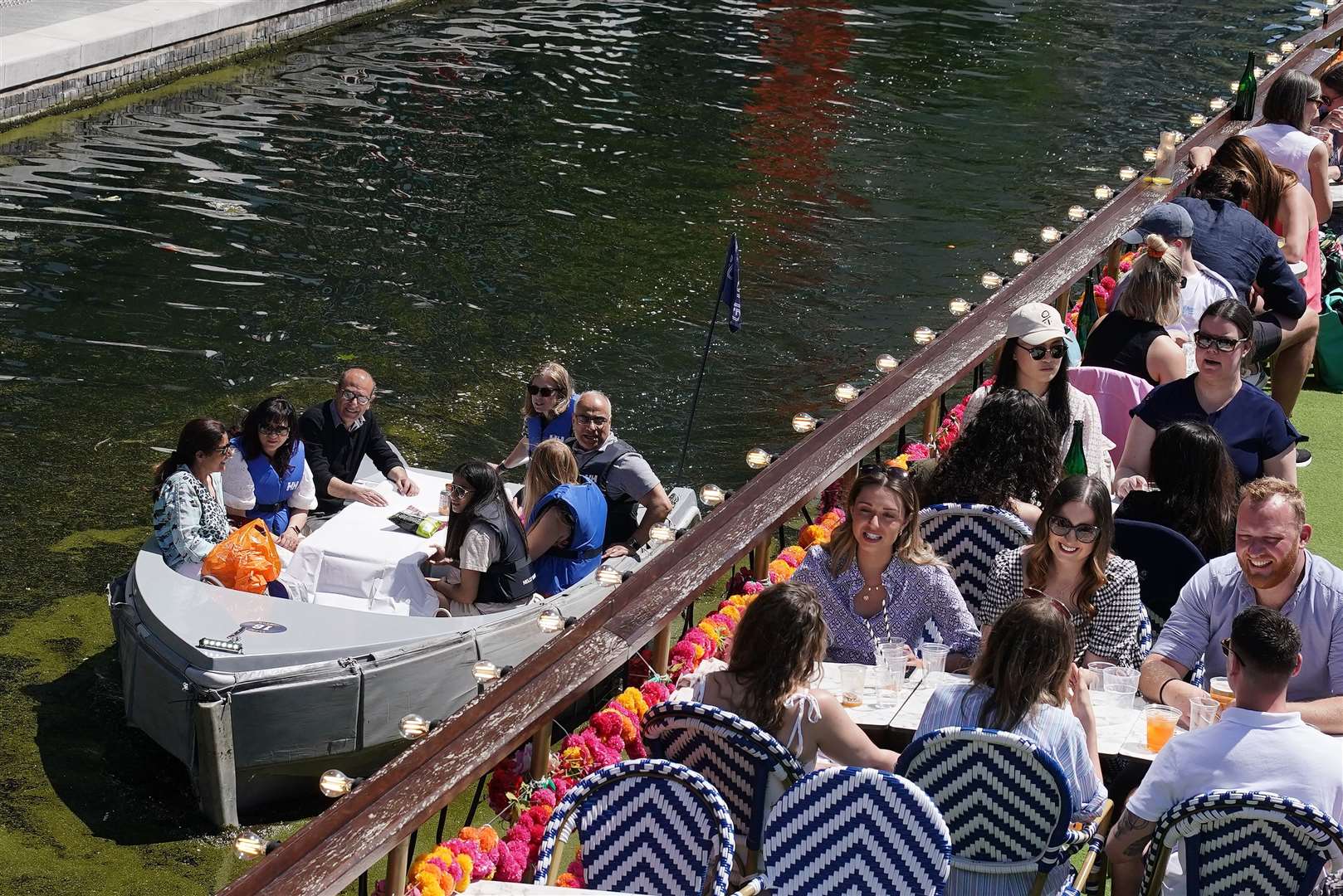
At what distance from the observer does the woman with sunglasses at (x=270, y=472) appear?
855cm

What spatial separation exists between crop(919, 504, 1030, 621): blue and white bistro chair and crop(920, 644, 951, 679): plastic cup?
0.49 meters

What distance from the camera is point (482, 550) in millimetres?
7828

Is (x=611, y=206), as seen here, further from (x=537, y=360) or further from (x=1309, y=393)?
(x=1309, y=393)

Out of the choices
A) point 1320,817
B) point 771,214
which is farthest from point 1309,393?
point 771,214

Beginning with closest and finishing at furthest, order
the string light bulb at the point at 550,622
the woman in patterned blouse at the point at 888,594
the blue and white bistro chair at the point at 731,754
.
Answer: the blue and white bistro chair at the point at 731,754, the string light bulb at the point at 550,622, the woman in patterned blouse at the point at 888,594

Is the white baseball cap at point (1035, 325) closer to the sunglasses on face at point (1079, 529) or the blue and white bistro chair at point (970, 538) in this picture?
the blue and white bistro chair at point (970, 538)

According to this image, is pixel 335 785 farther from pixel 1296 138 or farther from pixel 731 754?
pixel 1296 138

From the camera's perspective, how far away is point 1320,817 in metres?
3.82

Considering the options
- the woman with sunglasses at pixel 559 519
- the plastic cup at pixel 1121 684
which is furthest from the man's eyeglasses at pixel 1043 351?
the woman with sunglasses at pixel 559 519

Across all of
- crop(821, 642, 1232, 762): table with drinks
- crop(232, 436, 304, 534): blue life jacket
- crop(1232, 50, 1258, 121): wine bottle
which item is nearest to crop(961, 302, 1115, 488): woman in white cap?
crop(821, 642, 1232, 762): table with drinks

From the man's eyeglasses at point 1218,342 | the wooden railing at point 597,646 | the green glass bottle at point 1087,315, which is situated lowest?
the green glass bottle at point 1087,315

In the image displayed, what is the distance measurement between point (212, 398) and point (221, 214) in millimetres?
4304

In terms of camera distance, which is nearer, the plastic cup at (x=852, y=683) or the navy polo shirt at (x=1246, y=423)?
the plastic cup at (x=852, y=683)

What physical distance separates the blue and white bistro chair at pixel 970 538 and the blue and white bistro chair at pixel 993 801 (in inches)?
66.2
